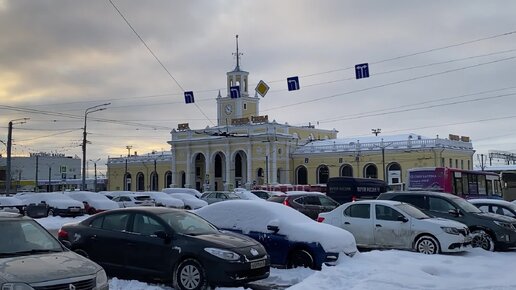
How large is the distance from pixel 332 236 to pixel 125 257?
13.8 ft

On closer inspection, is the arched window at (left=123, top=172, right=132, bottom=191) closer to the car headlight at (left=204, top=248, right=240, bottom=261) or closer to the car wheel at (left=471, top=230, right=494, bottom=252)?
the car wheel at (left=471, top=230, right=494, bottom=252)

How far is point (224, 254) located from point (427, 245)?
7128 millimetres

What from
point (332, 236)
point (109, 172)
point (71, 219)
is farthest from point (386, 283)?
point (109, 172)

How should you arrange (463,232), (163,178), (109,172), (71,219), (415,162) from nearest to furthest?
(463,232) → (71,219) → (415,162) → (163,178) → (109,172)

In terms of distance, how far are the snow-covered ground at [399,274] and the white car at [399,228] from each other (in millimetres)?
815

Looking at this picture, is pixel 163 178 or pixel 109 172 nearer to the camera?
pixel 163 178

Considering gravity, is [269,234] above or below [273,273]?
above

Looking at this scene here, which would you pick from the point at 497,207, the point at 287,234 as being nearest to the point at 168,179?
the point at 497,207

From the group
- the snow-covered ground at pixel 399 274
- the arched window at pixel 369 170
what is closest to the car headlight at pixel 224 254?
→ the snow-covered ground at pixel 399 274

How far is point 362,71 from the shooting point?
81.5 ft

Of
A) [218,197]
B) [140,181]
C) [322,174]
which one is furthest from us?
[140,181]

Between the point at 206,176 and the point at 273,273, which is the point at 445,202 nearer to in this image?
the point at 273,273

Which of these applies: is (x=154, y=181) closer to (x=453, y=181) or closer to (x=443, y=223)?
(x=453, y=181)

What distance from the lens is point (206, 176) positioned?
85.6 m
